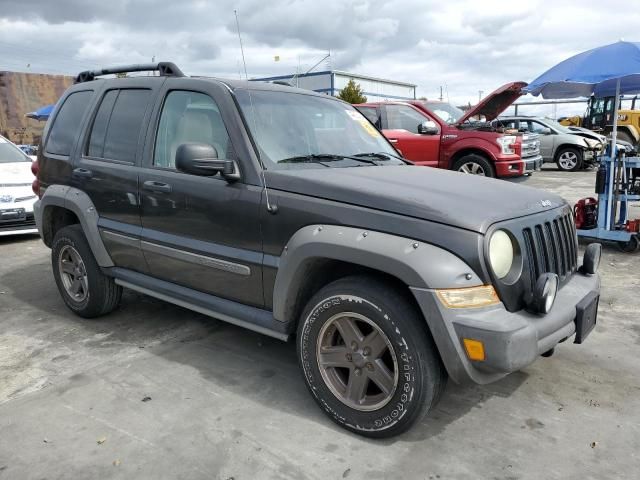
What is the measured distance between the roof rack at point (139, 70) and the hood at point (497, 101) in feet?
24.0

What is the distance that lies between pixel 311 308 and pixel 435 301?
714 millimetres

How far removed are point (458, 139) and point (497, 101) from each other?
101cm

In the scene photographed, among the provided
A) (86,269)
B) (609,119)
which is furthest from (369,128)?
(609,119)

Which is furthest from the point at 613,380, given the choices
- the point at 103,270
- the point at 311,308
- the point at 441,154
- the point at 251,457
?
the point at 441,154

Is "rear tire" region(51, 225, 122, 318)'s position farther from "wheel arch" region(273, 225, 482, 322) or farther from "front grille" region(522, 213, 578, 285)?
"front grille" region(522, 213, 578, 285)

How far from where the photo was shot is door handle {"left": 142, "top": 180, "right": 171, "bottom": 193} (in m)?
3.58

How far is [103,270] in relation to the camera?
4.29 metres

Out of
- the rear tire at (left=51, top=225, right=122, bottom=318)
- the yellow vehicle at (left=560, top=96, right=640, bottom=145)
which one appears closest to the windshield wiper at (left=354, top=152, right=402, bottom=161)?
the rear tire at (left=51, top=225, right=122, bottom=318)

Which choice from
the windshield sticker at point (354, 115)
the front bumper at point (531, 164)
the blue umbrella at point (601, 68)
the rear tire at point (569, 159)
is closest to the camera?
the windshield sticker at point (354, 115)

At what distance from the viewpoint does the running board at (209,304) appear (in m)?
3.14

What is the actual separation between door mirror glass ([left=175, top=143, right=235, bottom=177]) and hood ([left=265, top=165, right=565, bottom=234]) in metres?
0.27

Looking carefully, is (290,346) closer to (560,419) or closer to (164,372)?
(164,372)

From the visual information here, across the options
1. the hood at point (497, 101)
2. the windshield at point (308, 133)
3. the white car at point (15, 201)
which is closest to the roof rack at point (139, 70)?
the windshield at point (308, 133)

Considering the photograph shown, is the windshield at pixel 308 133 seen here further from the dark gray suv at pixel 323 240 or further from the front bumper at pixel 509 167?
the front bumper at pixel 509 167
